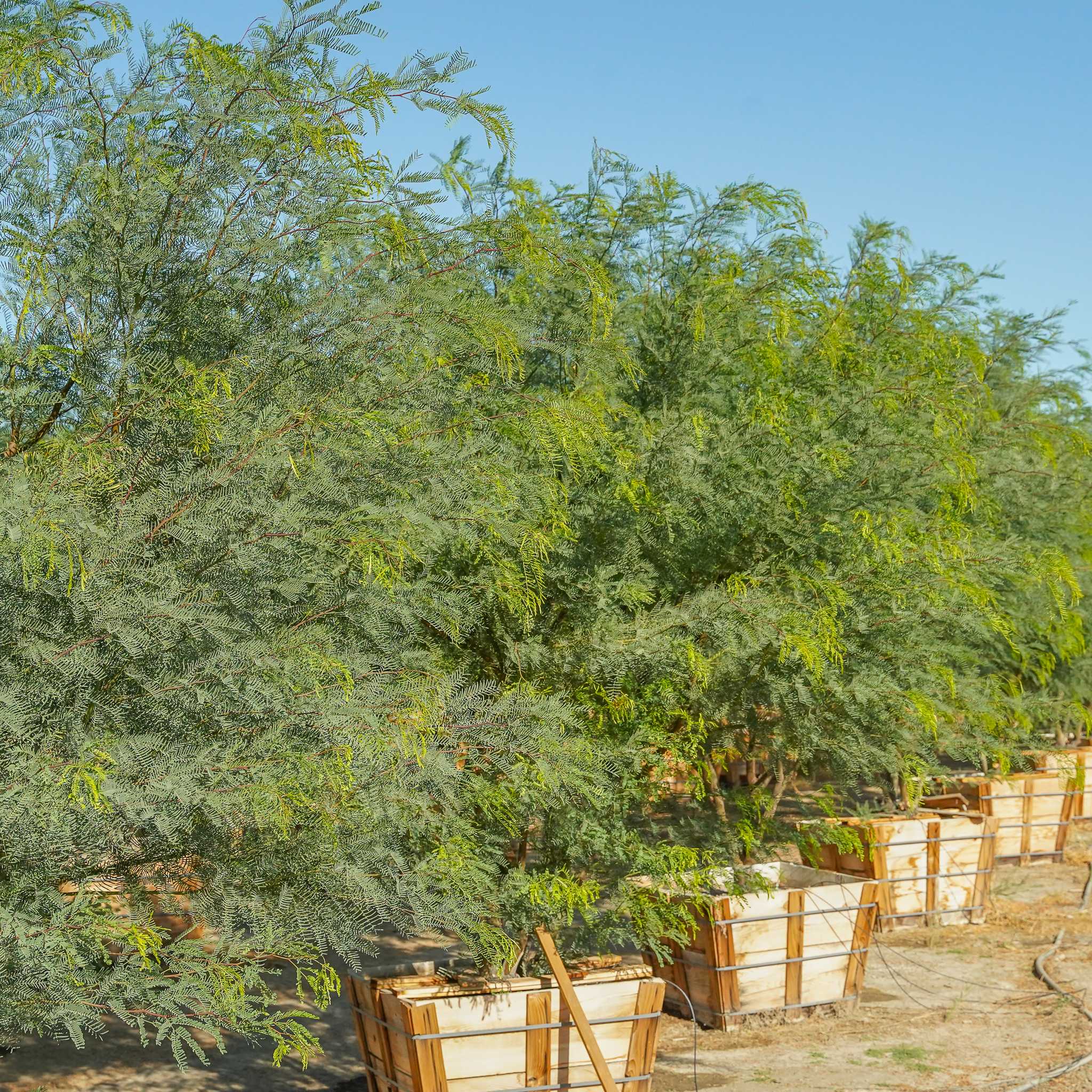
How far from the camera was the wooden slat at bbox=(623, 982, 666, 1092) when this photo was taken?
517 centimetres

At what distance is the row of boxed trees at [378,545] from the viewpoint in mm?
3455

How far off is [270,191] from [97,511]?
3.92 ft

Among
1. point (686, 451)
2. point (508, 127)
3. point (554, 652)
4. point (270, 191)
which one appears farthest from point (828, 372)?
point (270, 191)

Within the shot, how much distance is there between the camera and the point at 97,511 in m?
3.48

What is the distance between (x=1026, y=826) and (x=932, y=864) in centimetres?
291

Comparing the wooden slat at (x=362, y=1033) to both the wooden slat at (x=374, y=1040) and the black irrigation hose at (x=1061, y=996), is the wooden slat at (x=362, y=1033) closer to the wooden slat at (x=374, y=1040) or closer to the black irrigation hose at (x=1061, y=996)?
the wooden slat at (x=374, y=1040)

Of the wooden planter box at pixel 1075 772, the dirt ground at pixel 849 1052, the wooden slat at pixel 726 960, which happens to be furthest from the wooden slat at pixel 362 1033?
the wooden planter box at pixel 1075 772

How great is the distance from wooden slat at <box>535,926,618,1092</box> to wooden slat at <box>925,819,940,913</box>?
189 inches

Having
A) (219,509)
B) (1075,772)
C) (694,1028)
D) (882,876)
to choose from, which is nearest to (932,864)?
(882,876)

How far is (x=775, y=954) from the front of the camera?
664cm

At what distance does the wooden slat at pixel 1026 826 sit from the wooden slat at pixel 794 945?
575 centimetres

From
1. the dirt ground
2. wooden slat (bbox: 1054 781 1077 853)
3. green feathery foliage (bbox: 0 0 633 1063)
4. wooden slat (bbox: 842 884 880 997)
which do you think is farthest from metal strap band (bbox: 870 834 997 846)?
green feathery foliage (bbox: 0 0 633 1063)

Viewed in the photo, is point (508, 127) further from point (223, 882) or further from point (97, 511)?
point (223, 882)

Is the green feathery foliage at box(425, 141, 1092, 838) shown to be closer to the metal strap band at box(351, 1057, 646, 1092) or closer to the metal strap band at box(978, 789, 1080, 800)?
the metal strap band at box(351, 1057, 646, 1092)
